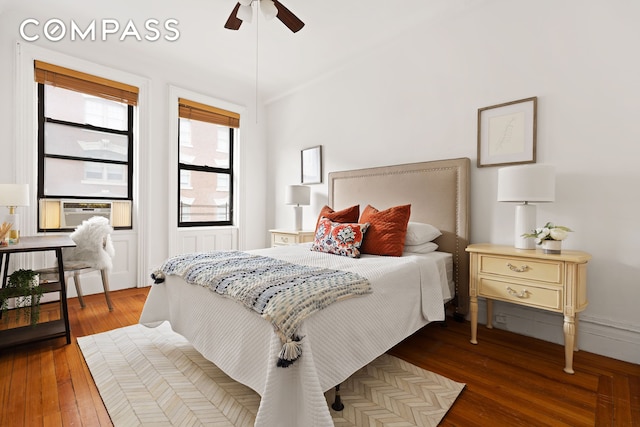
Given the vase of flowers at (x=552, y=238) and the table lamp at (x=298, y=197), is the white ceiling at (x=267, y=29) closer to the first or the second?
the table lamp at (x=298, y=197)

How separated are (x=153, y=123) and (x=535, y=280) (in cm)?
417

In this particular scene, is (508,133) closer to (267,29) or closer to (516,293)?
(516,293)

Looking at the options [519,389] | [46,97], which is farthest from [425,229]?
[46,97]

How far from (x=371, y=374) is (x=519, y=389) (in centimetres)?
82

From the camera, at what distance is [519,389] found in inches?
67.6

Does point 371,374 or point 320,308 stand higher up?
point 320,308

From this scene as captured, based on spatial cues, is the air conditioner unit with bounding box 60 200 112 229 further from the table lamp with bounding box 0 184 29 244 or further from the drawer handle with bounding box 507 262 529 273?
the drawer handle with bounding box 507 262 529 273

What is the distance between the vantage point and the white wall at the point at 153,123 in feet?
9.38

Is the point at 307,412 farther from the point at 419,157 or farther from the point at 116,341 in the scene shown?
the point at 419,157

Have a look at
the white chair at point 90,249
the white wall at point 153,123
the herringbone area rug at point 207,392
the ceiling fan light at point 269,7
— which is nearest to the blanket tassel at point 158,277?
the herringbone area rug at point 207,392

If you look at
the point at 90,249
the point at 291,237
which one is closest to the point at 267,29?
the point at 291,237

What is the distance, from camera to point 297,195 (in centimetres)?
391

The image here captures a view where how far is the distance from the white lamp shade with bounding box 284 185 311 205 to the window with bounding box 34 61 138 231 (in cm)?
192

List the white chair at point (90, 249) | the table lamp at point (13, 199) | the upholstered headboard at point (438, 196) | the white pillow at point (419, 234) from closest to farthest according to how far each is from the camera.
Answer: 1. the table lamp at point (13, 199)
2. the white pillow at point (419, 234)
3. the upholstered headboard at point (438, 196)
4. the white chair at point (90, 249)
